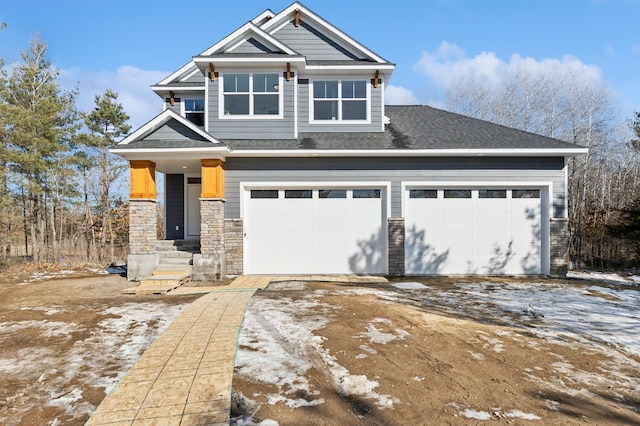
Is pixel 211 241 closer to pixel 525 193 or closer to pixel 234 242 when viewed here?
pixel 234 242

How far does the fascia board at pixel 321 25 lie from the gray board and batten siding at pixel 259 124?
2.32 metres

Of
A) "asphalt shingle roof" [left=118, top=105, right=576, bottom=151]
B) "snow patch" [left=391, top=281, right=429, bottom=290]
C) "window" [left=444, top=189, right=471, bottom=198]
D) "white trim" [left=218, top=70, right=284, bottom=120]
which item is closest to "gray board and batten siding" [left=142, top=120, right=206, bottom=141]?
"asphalt shingle roof" [left=118, top=105, right=576, bottom=151]

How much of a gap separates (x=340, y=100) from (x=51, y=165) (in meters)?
11.9

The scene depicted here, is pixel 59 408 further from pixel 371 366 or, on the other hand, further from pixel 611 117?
pixel 611 117

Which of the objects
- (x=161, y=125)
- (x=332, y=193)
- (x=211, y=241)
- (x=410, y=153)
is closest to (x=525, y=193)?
(x=410, y=153)

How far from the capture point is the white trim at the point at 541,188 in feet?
32.0

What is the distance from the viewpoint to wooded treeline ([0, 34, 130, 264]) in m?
12.4

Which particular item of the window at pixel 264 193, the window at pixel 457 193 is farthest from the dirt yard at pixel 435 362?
the window at pixel 264 193

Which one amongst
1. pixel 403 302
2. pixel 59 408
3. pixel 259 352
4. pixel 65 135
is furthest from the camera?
pixel 65 135

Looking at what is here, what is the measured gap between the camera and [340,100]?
35.8 feet

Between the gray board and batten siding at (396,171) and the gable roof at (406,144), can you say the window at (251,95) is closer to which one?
the gable roof at (406,144)

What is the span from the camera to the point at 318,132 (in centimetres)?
1086

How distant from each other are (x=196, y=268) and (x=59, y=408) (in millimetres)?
6240

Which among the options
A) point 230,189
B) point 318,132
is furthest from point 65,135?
point 318,132
